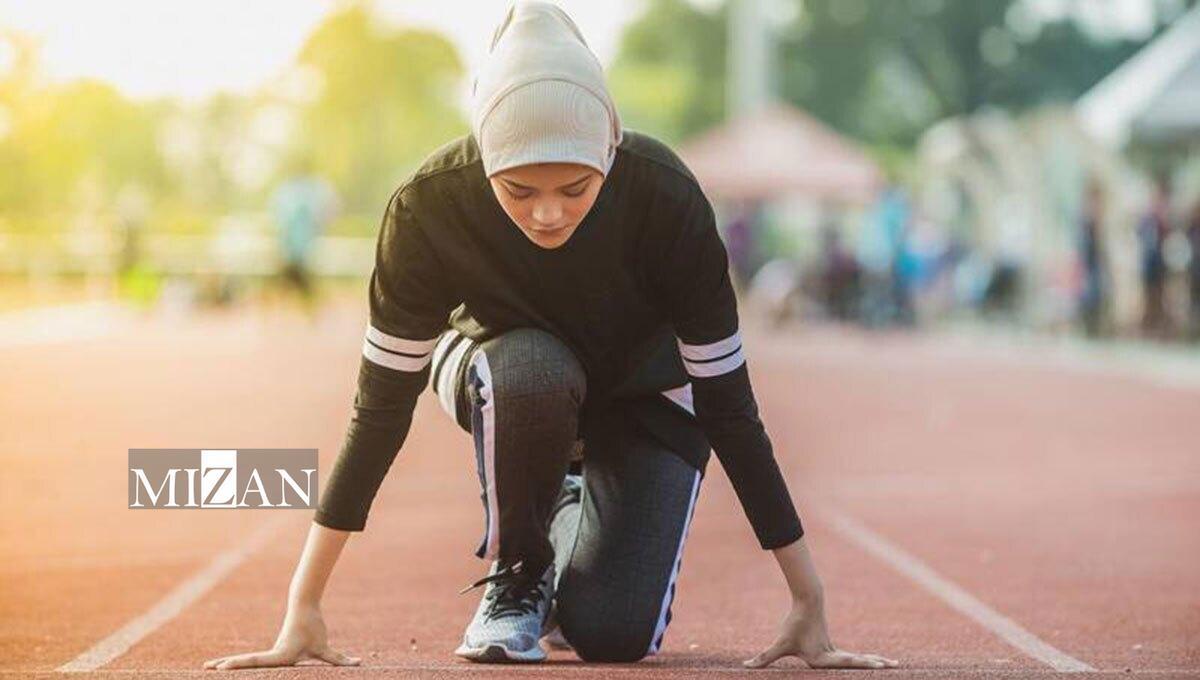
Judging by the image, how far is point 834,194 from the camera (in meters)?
40.6

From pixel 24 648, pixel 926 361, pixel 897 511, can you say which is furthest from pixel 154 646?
pixel 926 361

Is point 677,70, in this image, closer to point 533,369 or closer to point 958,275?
point 958,275

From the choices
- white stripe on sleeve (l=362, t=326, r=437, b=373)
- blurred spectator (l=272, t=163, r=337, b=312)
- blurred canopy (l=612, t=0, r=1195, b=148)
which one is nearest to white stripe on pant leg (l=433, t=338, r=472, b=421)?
white stripe on sleeve (l=362, t=326, r=437, b=373)

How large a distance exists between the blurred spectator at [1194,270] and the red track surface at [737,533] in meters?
4.54

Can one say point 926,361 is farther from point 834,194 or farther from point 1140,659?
point 834,194

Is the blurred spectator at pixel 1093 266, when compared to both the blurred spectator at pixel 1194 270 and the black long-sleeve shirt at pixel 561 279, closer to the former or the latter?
the blurred spectator at pixel 1194 270

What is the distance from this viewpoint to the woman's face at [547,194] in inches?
174

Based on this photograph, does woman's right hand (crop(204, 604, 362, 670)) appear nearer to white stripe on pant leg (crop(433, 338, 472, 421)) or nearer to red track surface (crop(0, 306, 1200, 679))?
red track surface (crop(0, 306, 1200, 679))

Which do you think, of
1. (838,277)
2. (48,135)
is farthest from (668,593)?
(48,135)

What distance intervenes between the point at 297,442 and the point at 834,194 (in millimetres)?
29123

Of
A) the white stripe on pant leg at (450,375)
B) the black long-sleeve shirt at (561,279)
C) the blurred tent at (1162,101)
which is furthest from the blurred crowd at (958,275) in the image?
the black long-sleeve shirt at (561,279)

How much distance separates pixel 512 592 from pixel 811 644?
86 centimetres

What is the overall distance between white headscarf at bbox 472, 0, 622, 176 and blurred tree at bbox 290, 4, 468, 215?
6365cm

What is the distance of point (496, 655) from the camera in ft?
16.7
